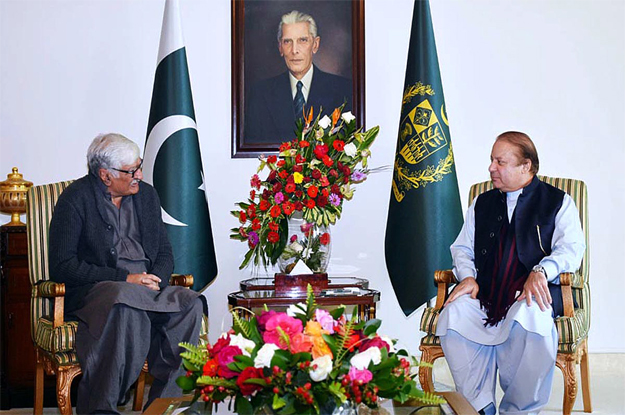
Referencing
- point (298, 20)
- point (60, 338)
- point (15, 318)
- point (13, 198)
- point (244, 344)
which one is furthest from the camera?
point (298, 20)

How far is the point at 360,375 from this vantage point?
1.87m

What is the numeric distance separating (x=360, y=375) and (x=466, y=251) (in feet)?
6.99

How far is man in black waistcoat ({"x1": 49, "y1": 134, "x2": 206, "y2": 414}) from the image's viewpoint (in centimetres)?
335

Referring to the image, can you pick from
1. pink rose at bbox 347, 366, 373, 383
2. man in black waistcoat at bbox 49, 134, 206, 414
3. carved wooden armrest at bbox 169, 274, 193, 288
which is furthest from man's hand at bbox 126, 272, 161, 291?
pink rose at bbox 347, 366, 373, 383

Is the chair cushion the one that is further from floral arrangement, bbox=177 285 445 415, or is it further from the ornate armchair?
floral arrangement, bbox=177 285 445 415

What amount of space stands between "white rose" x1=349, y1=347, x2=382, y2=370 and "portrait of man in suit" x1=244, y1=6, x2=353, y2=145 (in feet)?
10.3

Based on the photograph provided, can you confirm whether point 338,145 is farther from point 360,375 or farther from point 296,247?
point 360,375

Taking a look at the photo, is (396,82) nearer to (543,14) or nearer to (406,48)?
(406,48)

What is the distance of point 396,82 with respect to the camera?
16.3 feet

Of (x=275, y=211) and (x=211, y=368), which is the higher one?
(x=275, y=211)

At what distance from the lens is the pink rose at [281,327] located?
192 centimetres

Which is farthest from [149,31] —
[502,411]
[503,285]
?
[502,411]

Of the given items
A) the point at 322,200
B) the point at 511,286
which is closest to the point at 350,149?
the point at 322,200

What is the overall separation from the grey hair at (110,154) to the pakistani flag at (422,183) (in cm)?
161
